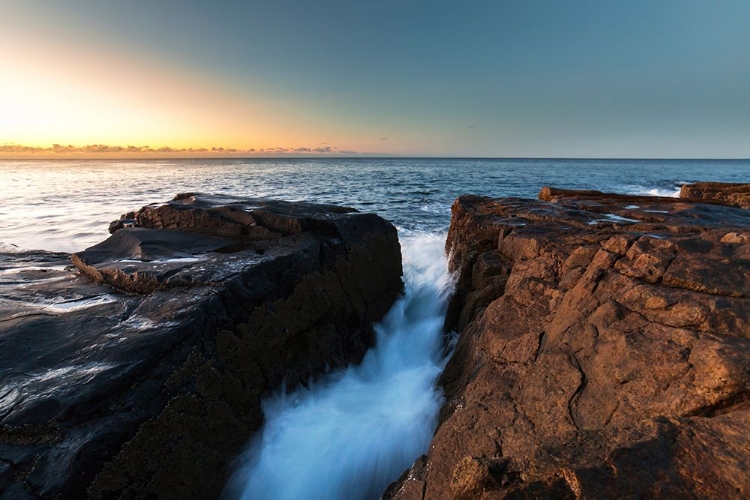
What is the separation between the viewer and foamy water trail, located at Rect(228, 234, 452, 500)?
3.71 m

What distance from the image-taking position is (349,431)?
437cm

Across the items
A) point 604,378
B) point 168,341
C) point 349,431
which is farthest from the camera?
point 349,431

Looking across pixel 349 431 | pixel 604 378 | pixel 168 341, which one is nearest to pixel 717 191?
pixel 604 378

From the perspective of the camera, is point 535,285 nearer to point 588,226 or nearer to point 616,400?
point 616,400

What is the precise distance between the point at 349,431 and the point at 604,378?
3.01 metres

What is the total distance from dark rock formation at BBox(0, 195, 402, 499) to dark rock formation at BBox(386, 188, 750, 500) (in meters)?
1.80

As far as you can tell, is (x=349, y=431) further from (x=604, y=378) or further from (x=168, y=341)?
(x=604, y=378)

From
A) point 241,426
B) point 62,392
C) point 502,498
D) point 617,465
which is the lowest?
point 241,426

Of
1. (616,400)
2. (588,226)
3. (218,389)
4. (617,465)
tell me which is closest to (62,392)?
(218,389)

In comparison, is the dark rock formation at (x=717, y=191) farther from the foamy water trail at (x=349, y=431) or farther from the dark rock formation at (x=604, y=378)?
the foamy water trail at (x=349, y=431)

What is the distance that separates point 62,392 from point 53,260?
501cm

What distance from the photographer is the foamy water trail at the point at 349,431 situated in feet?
Answer: 12.2

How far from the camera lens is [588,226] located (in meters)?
5.80

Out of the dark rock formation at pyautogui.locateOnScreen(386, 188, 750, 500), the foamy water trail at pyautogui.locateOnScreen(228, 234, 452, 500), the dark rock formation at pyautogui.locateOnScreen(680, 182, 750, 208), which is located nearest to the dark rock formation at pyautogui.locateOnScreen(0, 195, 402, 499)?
the foamy water trail at pyautogui.locateOnScreen(228, 234, 452, 500)
